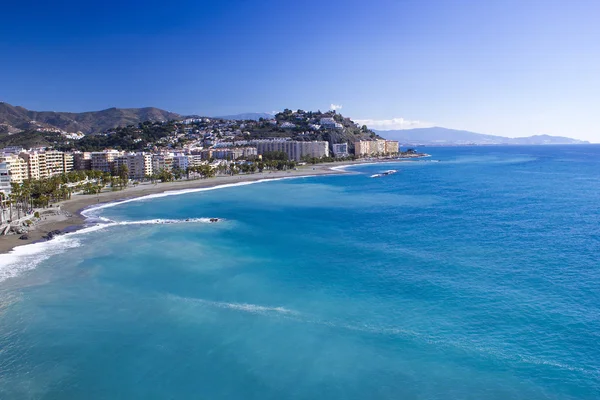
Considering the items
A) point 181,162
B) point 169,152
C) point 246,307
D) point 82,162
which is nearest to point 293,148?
point 169,152

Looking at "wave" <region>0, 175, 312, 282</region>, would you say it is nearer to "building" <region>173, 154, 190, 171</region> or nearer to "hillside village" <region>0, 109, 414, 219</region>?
"hillside village" <region>0, 109, 414, 219</region>

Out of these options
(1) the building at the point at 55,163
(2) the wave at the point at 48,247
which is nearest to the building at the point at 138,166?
(1) the building at the point at 55,163

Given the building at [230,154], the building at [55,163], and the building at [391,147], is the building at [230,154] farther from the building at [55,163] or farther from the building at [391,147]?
the building at [391,147]

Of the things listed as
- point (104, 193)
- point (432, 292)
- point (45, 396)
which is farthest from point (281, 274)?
point (104, 193)

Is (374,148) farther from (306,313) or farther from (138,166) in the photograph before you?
(306,313)

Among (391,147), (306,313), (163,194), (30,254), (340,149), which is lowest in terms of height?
(306,313)
